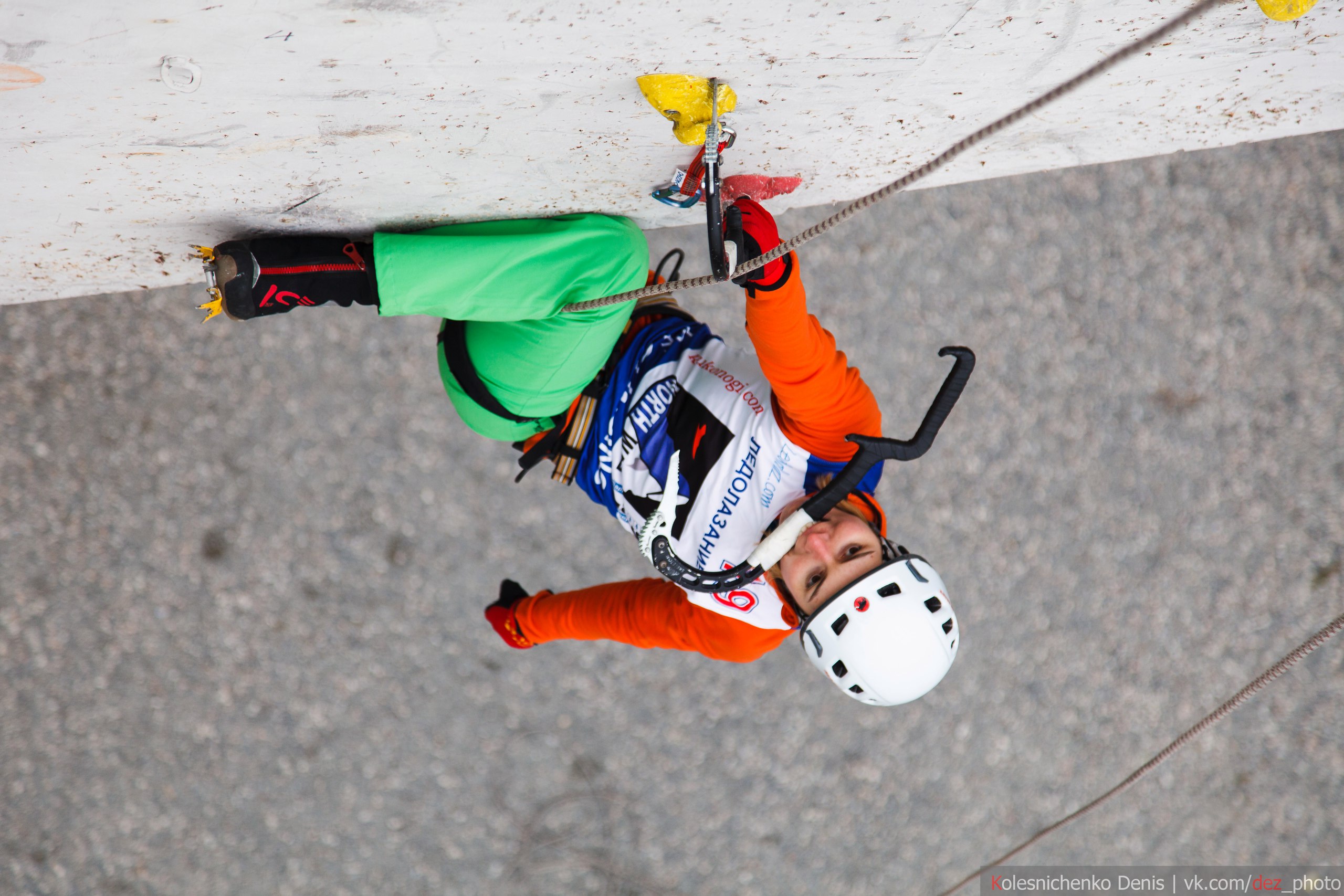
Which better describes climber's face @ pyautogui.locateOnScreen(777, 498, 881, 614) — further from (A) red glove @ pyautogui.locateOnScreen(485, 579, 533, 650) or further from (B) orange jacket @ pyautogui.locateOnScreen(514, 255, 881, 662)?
(A) red glove @ pyautogui.locateOnScreen(485, 579, 533, 650)

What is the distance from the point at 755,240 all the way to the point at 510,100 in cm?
44

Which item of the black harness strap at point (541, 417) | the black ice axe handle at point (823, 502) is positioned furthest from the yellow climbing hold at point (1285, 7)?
the black harness strap at point (541, 417)

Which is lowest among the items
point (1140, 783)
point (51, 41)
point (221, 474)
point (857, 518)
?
point (1140, 783)

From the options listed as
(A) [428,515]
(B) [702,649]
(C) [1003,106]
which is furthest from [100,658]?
(C) [1003,106]

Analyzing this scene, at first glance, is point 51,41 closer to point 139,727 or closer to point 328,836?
point 139,727

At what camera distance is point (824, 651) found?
159 centimetres

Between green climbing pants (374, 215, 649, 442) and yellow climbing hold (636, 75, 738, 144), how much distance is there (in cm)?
31

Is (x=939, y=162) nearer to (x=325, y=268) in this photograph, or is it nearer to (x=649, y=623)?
(x=325, y=268)

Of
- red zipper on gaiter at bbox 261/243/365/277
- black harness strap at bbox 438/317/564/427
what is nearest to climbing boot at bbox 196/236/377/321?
red zipper on gaiter at bbox 261/243/365/277

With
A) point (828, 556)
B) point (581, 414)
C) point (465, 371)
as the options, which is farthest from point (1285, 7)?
point (465, 371)

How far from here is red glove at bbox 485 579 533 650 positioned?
1.99 m

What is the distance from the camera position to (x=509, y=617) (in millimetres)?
2027

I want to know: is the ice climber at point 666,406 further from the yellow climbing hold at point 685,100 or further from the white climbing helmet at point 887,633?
the yellow climbing hold at point 685,100

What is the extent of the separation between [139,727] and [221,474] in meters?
0.82
